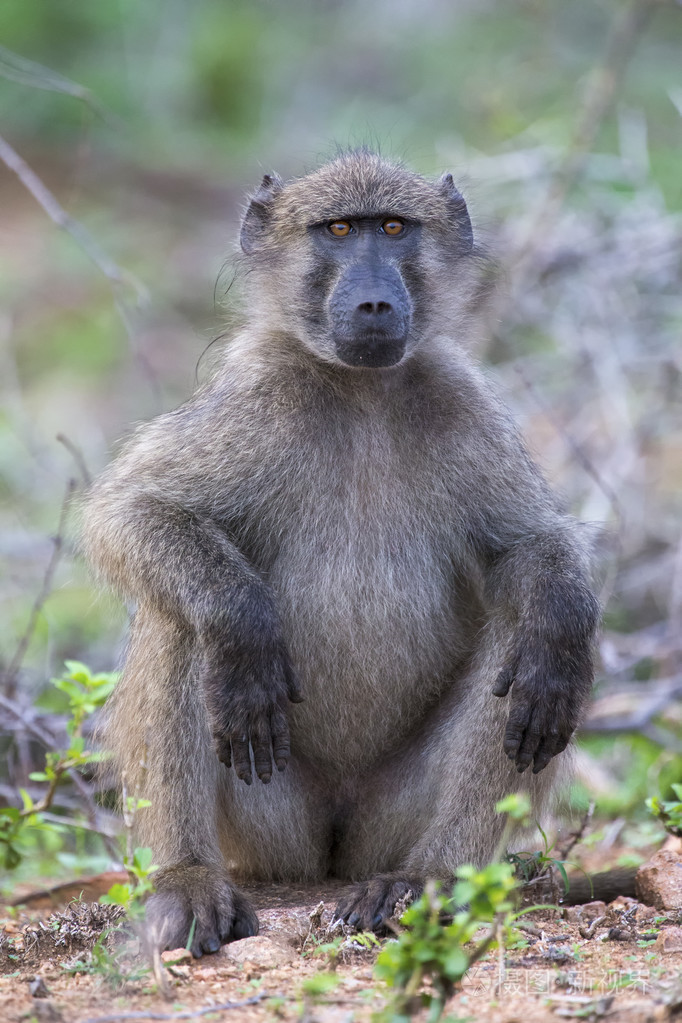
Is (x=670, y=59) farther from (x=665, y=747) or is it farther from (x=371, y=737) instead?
(x=371, y=737)

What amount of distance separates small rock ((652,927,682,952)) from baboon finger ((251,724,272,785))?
102 cm

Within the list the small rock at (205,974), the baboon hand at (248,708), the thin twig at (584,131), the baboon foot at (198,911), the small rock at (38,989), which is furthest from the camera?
the thin twig at (584,131)

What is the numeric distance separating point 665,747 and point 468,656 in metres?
2.02

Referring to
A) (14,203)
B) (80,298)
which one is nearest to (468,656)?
(80,298)

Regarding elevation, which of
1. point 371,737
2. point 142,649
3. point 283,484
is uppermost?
point 283,484

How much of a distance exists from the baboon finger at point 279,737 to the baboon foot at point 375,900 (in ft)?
1.21

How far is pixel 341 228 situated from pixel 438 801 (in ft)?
5.46

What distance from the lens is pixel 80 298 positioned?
13.0m

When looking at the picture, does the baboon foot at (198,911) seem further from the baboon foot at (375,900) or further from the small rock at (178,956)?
the baboon foot at (375,900)

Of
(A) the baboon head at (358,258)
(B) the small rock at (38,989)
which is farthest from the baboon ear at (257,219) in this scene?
(B) the small rock at (38,989)

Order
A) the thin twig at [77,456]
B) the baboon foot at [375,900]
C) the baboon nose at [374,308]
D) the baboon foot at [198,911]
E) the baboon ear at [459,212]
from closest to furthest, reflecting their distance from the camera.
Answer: the baboon foot at [198,911] < the baboon foot at [375,900] < the baboon nose at [374,308] < the baboon ear at [459,212] < the thin twig at [77,456]

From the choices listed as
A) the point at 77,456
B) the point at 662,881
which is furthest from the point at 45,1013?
the point at 77,456

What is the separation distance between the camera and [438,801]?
132 inches

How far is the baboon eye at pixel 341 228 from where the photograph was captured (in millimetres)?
3663
